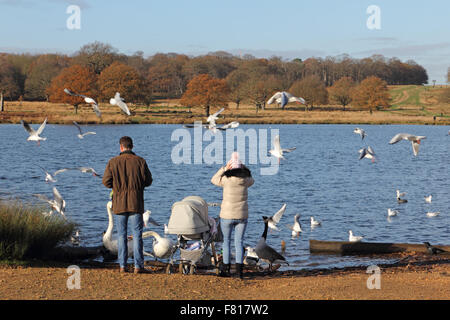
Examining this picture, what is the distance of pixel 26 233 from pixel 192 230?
3377 mm

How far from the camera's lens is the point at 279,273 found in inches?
449

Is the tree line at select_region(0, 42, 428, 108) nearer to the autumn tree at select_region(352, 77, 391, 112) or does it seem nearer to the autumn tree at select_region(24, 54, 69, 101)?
the autumn tree at select_region(24, 54, 69, 101)

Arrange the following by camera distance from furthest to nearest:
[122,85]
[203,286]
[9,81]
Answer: [9,81] → [122,85] → [203,286]

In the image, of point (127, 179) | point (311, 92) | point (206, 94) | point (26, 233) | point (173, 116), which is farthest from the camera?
point (311, 92)

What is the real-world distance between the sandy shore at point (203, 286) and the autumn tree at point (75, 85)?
8207cm

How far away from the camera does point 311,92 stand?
375 ft

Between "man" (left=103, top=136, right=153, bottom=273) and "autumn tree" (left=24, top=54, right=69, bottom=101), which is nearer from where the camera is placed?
"man" (left=103, top=136, right=153, bottom=273)

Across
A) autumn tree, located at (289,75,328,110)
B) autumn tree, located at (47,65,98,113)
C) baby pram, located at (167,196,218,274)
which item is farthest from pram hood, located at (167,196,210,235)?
autumn tree, located at (289,75,328,110)

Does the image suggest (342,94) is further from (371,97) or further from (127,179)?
(127,179)

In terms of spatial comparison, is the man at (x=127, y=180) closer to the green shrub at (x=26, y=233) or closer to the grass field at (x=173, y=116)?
the green shrub at (x=26, y=233)

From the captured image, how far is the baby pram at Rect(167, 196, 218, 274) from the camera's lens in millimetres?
9672

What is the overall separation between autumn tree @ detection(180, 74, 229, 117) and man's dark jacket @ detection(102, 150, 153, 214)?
302 ft

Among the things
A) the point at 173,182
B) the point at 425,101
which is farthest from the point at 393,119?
the point at 173,182

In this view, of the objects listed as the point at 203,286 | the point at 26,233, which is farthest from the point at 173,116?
the point at 203,286
